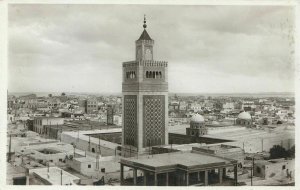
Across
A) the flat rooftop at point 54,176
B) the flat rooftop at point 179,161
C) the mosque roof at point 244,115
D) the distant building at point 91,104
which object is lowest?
the flat rooftop at point 54,176

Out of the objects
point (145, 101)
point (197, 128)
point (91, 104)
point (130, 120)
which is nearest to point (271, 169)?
point (145, 101)

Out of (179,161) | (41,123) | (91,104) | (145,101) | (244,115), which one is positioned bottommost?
(179,161)

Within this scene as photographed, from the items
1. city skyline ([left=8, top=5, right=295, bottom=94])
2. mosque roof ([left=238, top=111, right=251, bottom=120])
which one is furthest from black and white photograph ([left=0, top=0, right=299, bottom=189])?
mosque roof ([left=238, top=111, right=251, bottom=120])

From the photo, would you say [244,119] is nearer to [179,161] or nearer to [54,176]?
[179,161]

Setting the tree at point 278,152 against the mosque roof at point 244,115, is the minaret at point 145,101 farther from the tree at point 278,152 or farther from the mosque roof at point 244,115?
the mosque roof at point 244,115

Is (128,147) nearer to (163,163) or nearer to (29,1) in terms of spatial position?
(163,163)

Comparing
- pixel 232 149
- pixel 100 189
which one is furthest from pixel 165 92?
pixel 100 189

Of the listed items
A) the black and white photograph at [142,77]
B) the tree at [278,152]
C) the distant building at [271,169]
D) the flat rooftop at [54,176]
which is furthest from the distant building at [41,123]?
the distant building at [271,169]
